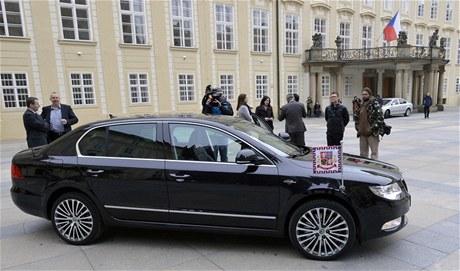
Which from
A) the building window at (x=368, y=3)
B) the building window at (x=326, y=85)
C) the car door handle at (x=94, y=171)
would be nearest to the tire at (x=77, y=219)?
the car door handle at (x=94, y=171)

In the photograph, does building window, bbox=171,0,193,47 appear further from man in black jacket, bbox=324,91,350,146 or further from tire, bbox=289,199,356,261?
tire, bbox=289,199,356,261

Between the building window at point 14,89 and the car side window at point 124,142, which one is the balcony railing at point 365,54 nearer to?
the building window at point 14,89

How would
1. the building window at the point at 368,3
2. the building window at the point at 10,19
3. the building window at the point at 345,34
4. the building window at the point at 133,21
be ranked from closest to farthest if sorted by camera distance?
1. the building window at the point at 10,19
2. the building window at the point at 133,21
3. the building window at the point at 345,34
4. the building window at the point at 368,3

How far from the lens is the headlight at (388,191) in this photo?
346 centimetres

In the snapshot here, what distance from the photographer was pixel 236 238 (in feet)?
13.6

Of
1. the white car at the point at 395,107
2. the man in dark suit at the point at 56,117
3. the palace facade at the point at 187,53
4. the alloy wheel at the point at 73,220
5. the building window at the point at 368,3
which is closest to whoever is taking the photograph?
the alloy wheel at the point at 73,220

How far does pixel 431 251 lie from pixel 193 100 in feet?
61.3

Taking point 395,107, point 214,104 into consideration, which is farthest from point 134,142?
point 395,107

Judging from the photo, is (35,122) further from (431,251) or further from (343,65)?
(343,65)

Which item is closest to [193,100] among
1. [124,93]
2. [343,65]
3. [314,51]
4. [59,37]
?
[124,93]

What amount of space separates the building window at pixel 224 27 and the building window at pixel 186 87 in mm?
3064

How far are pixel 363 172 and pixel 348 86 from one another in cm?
2852

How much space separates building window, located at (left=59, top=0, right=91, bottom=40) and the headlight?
18.0m

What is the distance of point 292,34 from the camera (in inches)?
1005
